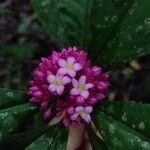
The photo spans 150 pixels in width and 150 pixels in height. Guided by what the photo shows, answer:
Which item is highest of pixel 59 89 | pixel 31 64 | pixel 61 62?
pixel 31 64

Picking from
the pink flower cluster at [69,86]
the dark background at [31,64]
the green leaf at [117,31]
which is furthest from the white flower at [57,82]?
the dark background at [31,64]

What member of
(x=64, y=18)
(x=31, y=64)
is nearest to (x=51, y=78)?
(x=64, y=18)

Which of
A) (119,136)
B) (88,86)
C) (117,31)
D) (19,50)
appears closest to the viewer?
(119,136)

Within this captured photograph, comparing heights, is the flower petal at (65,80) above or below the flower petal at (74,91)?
above

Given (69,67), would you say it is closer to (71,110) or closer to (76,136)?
(71,110)

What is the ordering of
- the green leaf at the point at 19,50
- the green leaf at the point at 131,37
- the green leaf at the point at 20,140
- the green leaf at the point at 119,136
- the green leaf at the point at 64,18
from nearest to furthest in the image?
1. the green leaf at the point at 119,136
2. the green leaf at the point at 20,140
3. the green leaf at the point at 131,37
4. the green leaf at the point at 64,18
5. the green leaf at the point at 19,50

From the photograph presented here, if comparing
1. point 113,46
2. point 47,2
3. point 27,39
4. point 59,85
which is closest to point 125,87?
point 27,39

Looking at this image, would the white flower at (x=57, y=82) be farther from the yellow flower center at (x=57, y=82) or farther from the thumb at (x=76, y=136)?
the thumb at (x=76, y=136)
